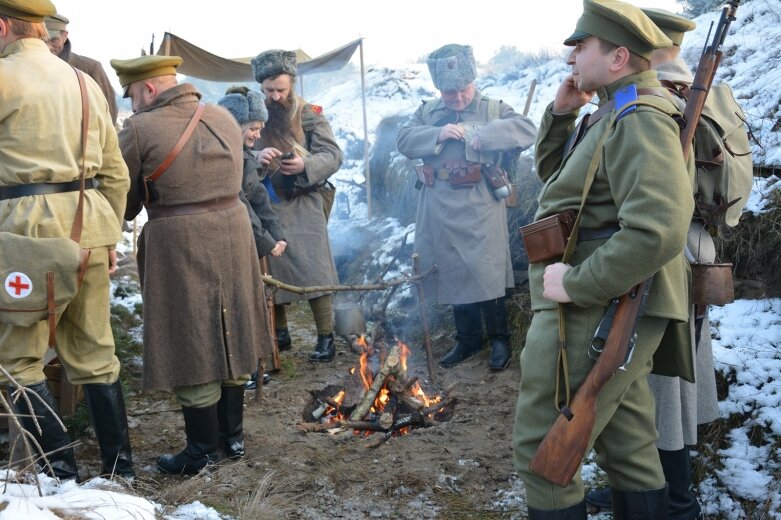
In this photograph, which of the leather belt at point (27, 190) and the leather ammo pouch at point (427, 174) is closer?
the leather belt at point (27, 190)

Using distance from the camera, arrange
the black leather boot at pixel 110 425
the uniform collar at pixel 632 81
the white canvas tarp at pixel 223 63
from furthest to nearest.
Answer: the white canvas tarp at pixel 223 63 < the black leather boot at pixel 110 425 < the uniform collar at pixel 632 81

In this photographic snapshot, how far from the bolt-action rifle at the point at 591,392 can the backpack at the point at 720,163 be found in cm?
66

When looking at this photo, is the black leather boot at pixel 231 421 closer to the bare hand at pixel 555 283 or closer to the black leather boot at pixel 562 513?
the black leather boot at pixel 562 513

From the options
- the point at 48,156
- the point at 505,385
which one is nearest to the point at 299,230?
the point at 505,385

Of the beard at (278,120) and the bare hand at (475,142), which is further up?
the beard at (278,120)

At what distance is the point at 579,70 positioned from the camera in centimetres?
262

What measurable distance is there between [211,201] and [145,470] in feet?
5.17

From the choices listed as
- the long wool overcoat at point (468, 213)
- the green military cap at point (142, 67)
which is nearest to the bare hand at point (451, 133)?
the long wool overcoat at point (468, 213)

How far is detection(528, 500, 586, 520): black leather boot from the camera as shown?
254cm

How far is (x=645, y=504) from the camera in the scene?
2625 mm

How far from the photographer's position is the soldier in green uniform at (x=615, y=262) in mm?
2307

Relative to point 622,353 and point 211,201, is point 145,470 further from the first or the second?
point 622,353

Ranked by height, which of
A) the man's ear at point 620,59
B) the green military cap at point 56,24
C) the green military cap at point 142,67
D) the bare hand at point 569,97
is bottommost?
the bare hand at point 569,97

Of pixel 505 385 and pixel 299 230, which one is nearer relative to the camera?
pixel 505 385
